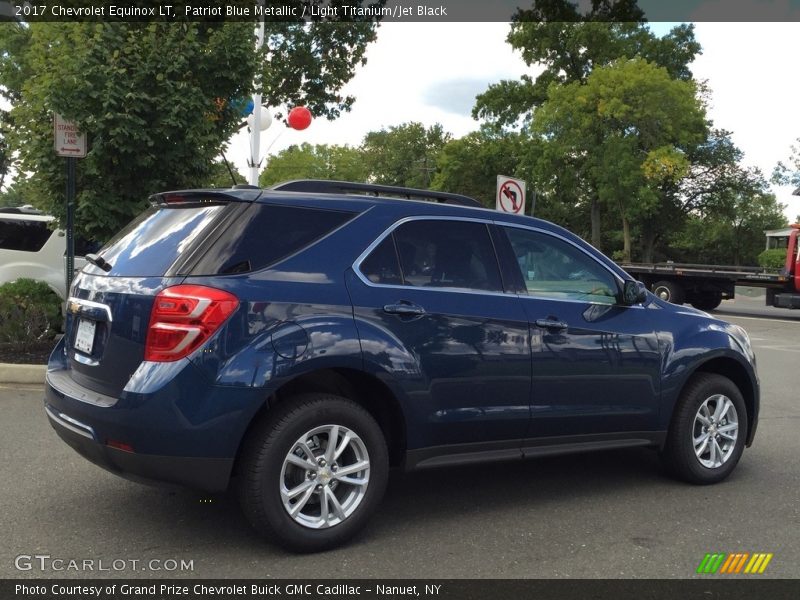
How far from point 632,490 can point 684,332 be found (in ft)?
3.50

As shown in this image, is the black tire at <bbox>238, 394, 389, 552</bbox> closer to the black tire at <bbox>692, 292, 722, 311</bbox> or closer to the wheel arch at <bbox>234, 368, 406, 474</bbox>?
the wheel arch at <bbox>234, 368, 406, 474</bbox>

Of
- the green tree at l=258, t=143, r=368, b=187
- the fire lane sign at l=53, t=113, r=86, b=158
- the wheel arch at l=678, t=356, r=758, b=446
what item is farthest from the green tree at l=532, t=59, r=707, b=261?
the wheel arch at l=678, t=356, r=758, b=446

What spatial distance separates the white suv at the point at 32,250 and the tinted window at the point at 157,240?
24.6 ft

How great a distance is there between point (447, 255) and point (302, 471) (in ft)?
4.68

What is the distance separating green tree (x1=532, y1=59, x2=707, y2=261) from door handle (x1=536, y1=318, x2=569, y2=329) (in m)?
33.9

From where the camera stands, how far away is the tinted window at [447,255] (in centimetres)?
432

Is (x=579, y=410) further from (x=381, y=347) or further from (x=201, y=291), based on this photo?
(x=201, y=291)

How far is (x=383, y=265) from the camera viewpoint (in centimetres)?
420

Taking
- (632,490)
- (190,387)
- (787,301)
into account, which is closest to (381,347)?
(190,387)

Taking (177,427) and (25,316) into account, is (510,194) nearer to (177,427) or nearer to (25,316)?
(25,316)

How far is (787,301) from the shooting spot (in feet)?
68.8

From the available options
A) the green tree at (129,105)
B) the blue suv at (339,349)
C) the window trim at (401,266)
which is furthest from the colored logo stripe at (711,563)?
the green tree at (129,105)

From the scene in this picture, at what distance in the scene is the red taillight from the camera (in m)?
3.59

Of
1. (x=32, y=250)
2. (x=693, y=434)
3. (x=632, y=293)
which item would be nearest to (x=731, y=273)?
(x=32, y=250)
